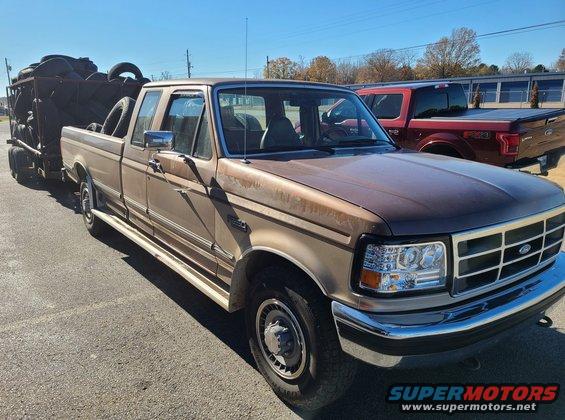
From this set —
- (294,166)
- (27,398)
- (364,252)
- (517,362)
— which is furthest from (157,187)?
(517,362)

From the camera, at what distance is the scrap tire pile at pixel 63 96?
8.73 metres

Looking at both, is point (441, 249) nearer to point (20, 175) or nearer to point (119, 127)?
point (119, 127)

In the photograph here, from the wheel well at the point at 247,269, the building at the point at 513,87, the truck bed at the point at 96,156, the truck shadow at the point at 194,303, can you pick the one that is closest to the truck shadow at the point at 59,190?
the truck bed at the point at 96,156

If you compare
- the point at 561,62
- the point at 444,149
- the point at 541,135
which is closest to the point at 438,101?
the point at 444,149

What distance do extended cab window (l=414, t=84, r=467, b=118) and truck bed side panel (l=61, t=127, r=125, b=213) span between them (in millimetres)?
5539

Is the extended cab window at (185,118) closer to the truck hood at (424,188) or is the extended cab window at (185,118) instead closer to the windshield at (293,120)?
the windshield at (293,120)

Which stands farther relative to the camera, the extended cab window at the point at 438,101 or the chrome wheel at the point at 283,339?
the extended cab window at the point at 438,101

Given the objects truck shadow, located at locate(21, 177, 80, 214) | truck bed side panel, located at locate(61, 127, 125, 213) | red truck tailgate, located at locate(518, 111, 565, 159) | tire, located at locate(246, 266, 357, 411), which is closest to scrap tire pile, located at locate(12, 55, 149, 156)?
truck shadow, located at locate(21, 177, 80, 214)

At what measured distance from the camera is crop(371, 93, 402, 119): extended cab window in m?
8.67

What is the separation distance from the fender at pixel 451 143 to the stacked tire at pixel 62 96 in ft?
19.1

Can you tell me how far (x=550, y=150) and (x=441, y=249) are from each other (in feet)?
22.3

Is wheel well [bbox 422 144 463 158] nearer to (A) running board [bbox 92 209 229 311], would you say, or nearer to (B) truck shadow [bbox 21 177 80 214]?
(A) running board [bbox 92 209 229 311]

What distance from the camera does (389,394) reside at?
3076 millimetres

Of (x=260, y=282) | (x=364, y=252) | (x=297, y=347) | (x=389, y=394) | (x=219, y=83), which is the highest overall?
(x=219, y=83)
